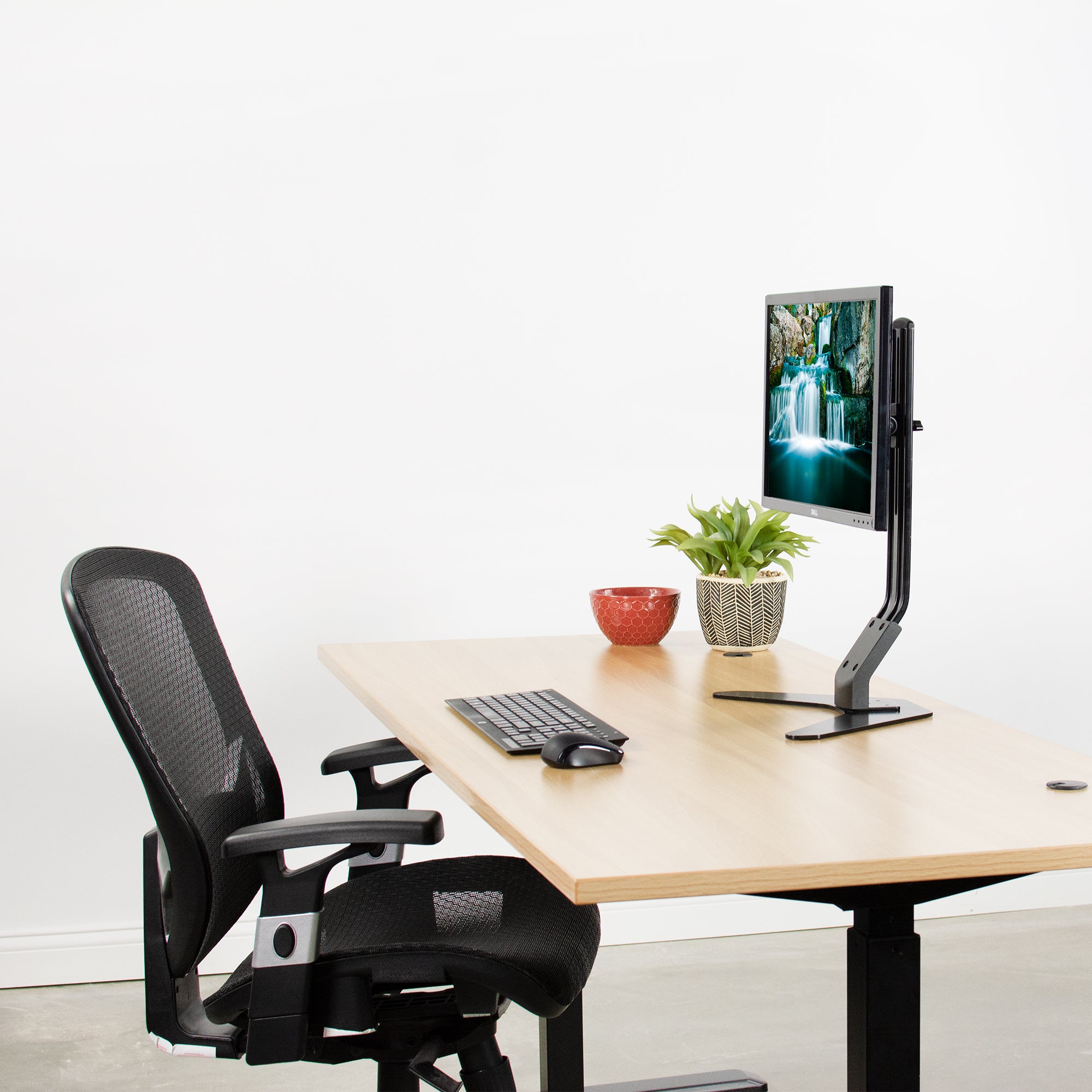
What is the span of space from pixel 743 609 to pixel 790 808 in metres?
0.96

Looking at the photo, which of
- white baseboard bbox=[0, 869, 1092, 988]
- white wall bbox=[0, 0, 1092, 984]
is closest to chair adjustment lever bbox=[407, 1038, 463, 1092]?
white baseboard bbox=[0, 869, 1092, 988]

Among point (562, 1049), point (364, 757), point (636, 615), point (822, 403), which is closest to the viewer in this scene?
point (822, 403)

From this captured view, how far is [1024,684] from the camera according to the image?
3.65m

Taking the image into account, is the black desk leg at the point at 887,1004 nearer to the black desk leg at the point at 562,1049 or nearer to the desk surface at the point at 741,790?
the desk surface at the point at 741,790

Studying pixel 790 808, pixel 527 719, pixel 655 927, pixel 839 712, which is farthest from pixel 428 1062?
pixel 655 927

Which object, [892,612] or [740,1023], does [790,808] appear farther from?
[740,1023]

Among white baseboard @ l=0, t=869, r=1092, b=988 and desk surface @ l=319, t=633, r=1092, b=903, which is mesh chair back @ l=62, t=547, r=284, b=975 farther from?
white baseboard @ l=0, t=869, r=1092, b=988

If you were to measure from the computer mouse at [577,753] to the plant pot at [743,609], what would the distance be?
775mm

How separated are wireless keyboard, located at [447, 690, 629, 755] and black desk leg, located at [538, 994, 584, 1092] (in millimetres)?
580

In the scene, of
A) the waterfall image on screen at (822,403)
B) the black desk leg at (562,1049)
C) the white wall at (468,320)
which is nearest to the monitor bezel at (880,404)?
the waterfall image on screen at (822,403)

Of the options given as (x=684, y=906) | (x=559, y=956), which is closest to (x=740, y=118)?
(x=684, y=906)

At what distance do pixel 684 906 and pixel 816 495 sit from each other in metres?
1.66

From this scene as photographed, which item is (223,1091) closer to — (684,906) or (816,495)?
(684,906)

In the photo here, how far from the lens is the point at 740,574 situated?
2.42 meters
